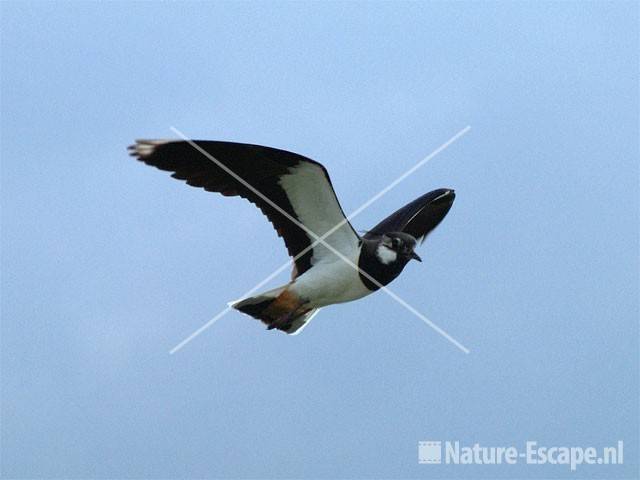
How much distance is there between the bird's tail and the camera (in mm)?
10664

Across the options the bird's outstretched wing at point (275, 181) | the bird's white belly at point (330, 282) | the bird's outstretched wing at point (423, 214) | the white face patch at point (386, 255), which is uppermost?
the bird's outstretched wing at point (423, 214)

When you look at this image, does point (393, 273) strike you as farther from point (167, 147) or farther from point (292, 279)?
point (167, 147)

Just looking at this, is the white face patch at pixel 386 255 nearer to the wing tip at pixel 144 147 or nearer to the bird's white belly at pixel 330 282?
the bird's white belly at pixel 330 282

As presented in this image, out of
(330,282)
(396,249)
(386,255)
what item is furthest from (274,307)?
(396,249)

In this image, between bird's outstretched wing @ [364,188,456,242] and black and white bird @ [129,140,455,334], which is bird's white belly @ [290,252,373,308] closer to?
black and white bird @ [129,140,455,334]

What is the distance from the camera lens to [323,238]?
35.3 feet

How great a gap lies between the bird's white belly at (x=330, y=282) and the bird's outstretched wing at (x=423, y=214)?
4.30 feet

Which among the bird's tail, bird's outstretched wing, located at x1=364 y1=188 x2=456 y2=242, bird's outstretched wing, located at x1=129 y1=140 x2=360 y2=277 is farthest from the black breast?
bird's outstretched wing, located at x1=364 y1=188 x2=456 y2=242

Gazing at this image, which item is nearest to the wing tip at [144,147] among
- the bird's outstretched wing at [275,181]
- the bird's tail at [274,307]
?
the bird's outstretched wing at [275,181]

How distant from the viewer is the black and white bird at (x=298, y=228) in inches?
397

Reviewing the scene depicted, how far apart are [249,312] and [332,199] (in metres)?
1.40

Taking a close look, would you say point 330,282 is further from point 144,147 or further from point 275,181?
point 144,147

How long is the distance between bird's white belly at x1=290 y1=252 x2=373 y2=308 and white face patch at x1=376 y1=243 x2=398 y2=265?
236 millimetres

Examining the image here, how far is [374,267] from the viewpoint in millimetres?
10531
